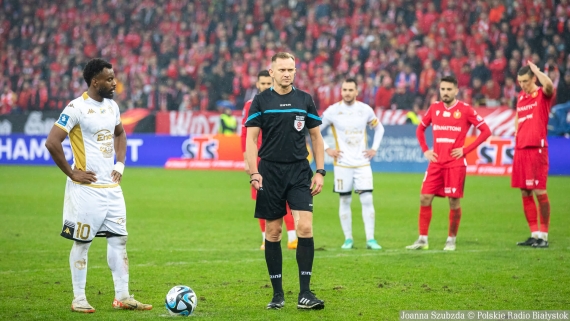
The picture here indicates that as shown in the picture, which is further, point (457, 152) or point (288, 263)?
point (457, 152)

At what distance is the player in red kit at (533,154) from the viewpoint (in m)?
10.6

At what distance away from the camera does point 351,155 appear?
1085 cm

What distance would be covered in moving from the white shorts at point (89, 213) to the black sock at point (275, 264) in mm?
1352

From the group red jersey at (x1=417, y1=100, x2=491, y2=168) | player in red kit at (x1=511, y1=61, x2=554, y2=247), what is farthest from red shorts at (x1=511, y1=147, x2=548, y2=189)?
red jersey at (x1=417, y1=100, x2=491, y2=168)

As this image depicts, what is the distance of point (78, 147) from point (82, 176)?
276 mm

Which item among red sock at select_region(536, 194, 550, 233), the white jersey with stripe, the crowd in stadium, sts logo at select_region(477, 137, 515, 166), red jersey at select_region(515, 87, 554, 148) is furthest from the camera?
Answer: the crowd in stadium

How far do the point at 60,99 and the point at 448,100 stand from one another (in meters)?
24.9

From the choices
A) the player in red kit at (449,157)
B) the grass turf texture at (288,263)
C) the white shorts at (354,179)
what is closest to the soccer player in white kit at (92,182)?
the grass turf texture at (288,263)

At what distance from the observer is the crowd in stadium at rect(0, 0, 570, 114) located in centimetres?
2511

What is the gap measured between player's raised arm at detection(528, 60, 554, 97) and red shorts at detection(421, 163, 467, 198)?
62.2 inches

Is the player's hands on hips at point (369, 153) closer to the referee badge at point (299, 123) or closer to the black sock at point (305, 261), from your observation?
the referee badge at point (299, 123)

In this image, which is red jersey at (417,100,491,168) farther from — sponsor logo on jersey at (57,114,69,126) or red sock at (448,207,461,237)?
sponsor logo on jersey at (57,114,69,126)

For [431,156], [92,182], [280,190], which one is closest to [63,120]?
[92,182]

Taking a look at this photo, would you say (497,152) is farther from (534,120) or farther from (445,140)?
(445,140)
